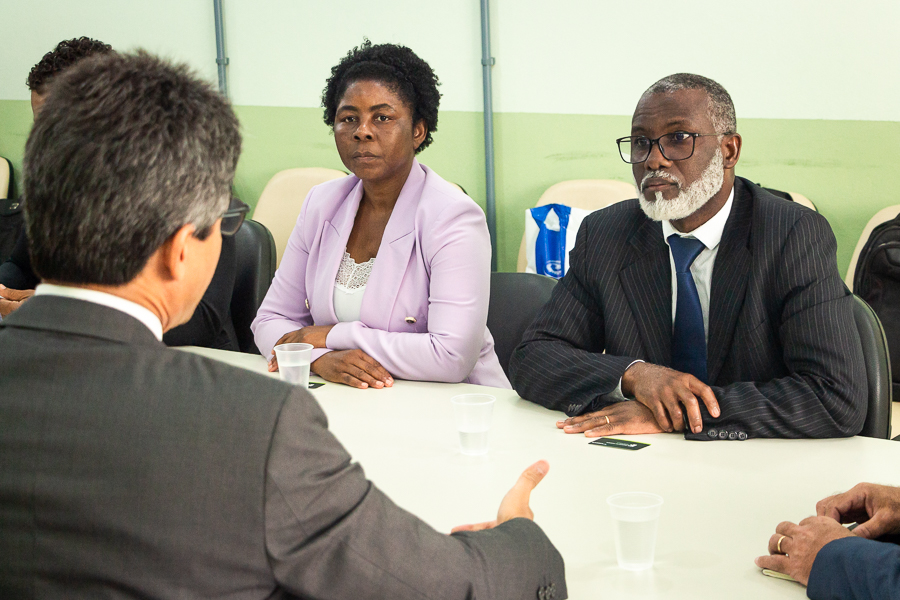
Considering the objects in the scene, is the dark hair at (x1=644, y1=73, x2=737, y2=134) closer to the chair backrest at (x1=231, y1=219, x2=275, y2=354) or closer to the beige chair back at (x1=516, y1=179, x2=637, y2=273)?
the chair backrest at (x1=231, y1=219, x2=275, y2=354)

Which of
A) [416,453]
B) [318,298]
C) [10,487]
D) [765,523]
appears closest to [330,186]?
[318,298]

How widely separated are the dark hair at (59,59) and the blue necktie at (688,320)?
2.00m

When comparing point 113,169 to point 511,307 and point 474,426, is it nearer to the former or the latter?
point 474,426

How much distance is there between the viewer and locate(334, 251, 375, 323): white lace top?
8.04 feet

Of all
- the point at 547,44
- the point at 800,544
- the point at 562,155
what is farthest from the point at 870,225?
the point at 800,544

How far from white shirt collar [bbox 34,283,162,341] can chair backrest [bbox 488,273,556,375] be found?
1.61 meters

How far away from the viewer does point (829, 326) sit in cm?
176

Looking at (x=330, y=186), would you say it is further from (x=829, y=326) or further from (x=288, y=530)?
(x=288, y=530)

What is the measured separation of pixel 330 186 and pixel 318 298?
0.43 meters

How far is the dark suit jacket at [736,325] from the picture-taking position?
5.49 ft

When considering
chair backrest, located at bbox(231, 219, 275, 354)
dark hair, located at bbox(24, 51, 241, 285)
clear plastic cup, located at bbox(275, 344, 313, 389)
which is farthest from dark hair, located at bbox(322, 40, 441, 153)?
dark hair, located at bbox(24, 51, 241, 285)

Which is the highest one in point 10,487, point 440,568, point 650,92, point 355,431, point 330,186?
point 650,92

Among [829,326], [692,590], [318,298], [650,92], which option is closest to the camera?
[692,590]

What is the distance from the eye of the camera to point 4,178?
221 inches
